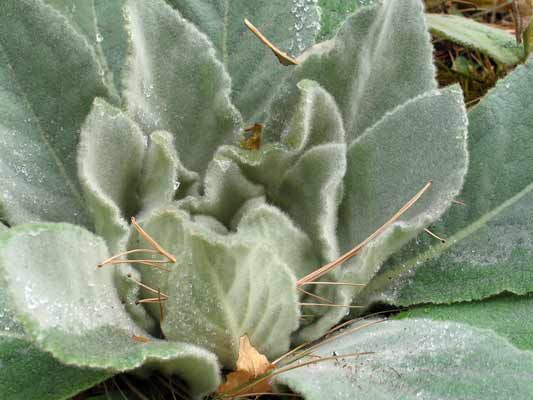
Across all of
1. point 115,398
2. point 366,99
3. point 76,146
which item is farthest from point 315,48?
point 115,398

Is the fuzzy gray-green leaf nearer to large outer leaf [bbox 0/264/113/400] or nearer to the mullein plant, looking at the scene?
the mullein plant

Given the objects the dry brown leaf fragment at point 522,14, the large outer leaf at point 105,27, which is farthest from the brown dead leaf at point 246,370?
the dry brown leaf fragment at point 522,14

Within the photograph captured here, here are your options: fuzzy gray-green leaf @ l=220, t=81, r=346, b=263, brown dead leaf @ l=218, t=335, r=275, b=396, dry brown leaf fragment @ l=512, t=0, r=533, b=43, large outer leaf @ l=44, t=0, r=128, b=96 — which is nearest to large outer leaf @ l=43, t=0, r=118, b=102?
large outer leaf @ l=44, t=0, r=128, b=96

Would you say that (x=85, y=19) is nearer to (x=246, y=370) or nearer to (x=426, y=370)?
(x=246, y=370)

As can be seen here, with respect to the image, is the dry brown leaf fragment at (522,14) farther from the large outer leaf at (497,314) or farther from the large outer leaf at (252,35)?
the large outer leaf at (497,314)

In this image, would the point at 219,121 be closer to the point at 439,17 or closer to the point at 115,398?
the point at 115,398

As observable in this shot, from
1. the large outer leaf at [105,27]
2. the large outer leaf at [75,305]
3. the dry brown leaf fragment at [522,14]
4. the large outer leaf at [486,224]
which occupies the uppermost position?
the large outer leaf at [105,27]
